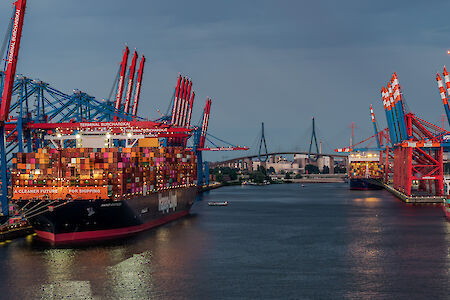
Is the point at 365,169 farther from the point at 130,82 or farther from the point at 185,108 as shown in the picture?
the point at 130,82

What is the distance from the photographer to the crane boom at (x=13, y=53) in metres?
53.6

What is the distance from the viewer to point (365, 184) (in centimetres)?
15950

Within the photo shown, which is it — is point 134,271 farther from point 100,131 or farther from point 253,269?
point 100,131

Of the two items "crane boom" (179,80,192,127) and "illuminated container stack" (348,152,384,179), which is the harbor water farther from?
"illuminated container stack" (348,152,384,179)

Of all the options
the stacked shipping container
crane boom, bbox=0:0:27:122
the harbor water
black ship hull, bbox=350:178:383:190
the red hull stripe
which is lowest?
the harbor water

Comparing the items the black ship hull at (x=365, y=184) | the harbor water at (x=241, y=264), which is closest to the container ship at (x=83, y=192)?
the harbor water at (x=241, y=264)

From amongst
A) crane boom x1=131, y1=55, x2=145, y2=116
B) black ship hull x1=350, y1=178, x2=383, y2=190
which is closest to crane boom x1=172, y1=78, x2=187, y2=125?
crane boom x1=131, y1=55, x2=145, y2=116

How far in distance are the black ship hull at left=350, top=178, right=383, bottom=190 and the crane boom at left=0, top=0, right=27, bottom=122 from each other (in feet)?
396

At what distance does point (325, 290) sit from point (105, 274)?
48.4 ft

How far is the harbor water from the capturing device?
35188 mm

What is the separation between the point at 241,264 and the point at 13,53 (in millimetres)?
29551

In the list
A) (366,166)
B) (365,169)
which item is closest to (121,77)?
(366,166)

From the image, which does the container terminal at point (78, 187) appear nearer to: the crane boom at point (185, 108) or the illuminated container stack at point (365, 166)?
the crane boom at point (185, 108)

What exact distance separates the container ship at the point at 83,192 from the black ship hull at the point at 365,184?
355 ft
